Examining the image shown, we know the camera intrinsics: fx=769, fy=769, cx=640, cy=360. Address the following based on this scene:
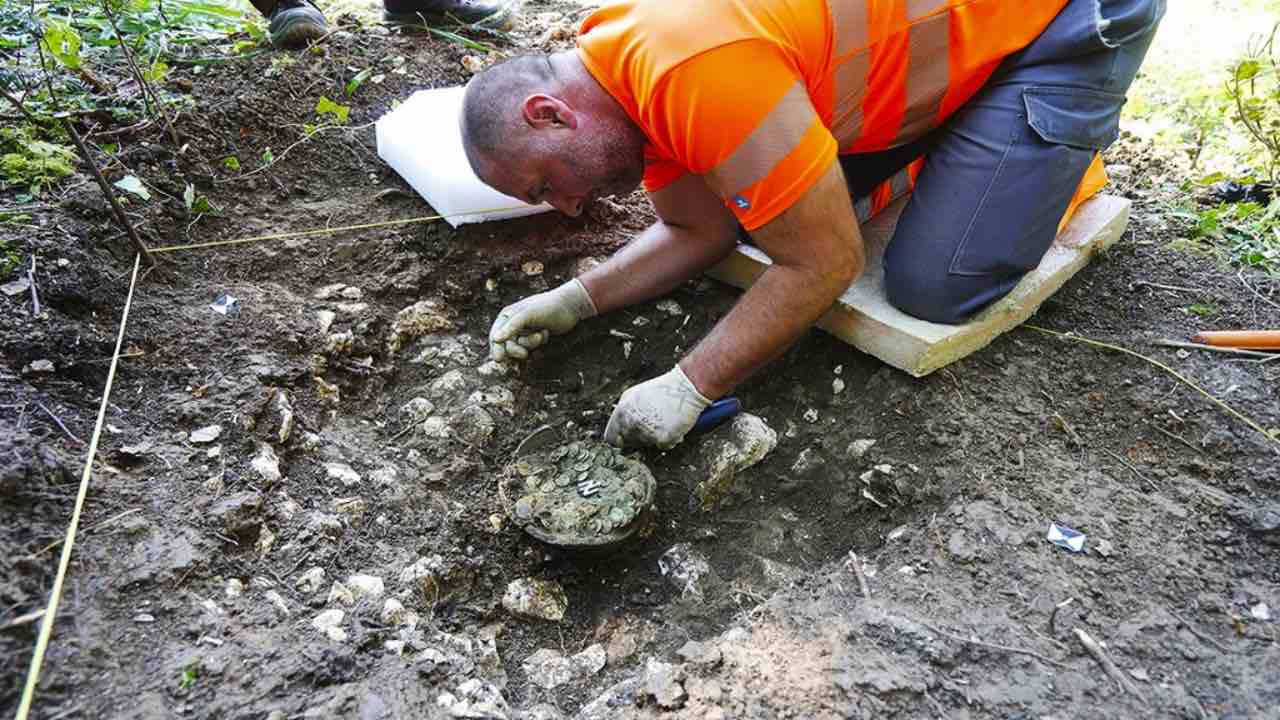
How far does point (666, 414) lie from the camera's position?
1987mm

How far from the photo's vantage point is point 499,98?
1.73 meters

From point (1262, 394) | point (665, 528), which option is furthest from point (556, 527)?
point (1262, 394)

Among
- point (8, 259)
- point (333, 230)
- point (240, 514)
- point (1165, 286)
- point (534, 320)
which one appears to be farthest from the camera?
point (333, 230)

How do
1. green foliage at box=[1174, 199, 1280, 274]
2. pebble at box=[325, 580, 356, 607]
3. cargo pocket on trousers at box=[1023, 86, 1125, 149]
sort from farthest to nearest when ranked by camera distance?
green foliage at box=[1174, 199, 1280, 274] < cargo pocket on trousers at box=[1023, 86, 1125, 149] < pebble at box=[325, 580, 356, 607]

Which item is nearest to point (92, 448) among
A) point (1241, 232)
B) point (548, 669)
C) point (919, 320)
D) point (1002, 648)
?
point (548, 669)

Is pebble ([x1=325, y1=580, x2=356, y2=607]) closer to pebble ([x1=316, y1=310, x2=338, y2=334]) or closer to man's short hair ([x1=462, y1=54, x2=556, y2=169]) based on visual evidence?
pebble ([x1=316, y1=310, x2=338, y2=334])

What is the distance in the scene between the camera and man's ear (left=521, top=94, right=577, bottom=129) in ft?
5.63

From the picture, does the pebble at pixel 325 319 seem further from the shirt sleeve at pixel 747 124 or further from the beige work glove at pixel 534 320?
the shirt sleeve at pixel 747 124

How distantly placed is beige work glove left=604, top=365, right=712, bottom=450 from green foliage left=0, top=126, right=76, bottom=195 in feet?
5.88

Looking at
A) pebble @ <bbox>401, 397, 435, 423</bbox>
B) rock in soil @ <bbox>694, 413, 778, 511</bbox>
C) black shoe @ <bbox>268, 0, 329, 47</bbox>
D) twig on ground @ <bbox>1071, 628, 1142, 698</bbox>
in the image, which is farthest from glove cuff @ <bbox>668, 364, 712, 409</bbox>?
black shoe @ <bbox>268, 0, 329, 47</bbox>

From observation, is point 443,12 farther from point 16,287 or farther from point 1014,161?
point 1014,161

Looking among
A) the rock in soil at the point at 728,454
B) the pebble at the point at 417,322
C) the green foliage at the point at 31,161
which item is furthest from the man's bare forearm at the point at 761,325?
the green foliage at the point at 31,161

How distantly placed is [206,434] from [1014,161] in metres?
2.09

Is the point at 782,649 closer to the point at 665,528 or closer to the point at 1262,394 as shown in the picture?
the point at 665,528
